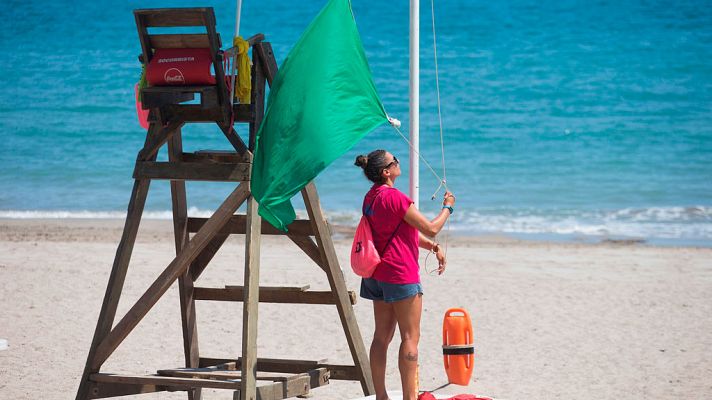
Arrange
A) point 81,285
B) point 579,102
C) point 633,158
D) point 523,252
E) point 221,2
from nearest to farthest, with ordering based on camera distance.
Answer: point 81,285
point 523,252
point 633,158
point 579,102
point 221,2

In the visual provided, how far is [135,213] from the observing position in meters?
5.58

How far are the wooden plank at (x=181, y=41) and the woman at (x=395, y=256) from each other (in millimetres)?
983

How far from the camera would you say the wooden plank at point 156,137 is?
5.55 meters

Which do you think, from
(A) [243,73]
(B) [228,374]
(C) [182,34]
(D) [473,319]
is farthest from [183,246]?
(D) [473,319]

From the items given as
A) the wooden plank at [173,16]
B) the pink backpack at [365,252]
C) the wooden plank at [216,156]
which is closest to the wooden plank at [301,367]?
the pink backpack at [365,252]

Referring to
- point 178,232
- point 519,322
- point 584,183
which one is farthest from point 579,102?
point 178,232

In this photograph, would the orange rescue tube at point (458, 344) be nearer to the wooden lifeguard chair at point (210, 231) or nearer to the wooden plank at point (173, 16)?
the wooden lifeguard chair at point (210, 231)

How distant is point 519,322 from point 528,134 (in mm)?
17762

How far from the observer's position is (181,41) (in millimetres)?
5309

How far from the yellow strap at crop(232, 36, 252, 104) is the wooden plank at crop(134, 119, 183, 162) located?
1.16 ft

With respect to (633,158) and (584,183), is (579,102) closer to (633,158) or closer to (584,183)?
(633,158)

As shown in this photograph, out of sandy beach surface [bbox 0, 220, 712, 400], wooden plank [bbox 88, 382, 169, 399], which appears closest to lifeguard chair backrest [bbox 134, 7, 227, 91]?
wooden plank [bbox 88, 382, 169, 399]

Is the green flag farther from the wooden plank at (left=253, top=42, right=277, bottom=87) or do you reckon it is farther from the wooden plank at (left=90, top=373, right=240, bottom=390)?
the wooden plank at (left=90, top=373, right=240, bottom=390)

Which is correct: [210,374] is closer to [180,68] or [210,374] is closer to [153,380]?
[153,380]
